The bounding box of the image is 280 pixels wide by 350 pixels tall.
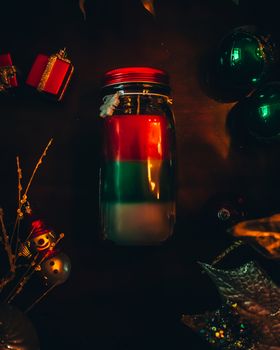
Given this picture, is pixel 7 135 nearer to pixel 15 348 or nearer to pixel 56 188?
pixel 56 188

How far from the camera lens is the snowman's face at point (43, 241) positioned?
2.80 feet

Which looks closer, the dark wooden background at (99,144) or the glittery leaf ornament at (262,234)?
the glittery leaf ornament at (262,234)

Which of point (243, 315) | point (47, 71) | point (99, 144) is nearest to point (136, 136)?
point (99, 144)

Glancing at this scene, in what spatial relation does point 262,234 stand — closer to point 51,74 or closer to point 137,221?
point 137,221

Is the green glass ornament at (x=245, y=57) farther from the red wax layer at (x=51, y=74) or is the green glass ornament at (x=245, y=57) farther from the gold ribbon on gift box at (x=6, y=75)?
the gold ribbon on gift box at (x=6, y=75)

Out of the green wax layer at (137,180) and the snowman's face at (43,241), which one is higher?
the green wax layer at (137,180)

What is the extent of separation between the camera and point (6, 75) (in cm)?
90

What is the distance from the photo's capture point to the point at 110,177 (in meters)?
0.86

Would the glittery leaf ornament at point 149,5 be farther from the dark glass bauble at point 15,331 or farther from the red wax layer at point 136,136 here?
the dark glass bauble at point 15,331

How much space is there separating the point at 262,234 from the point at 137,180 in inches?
11.3

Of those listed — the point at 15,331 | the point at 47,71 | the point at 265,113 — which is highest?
the point at 47,71

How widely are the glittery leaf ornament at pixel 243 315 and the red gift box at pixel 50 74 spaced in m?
0.52

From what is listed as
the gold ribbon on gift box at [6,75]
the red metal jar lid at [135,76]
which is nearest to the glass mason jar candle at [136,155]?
the red metal jar lid at [135,76]

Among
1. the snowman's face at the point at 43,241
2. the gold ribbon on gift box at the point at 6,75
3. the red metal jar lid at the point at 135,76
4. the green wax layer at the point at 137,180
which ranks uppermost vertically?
the gold ribbon on gift box at the point at 6,75
